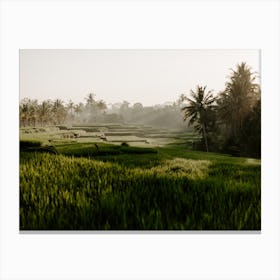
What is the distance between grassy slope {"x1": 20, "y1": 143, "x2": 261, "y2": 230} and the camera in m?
3.35

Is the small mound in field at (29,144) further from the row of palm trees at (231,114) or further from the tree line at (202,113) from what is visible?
the row of palm trees at (231,114)

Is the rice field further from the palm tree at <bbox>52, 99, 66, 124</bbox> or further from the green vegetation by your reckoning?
the palm tree at <bbox>52, 99, 66, 124</bbox>

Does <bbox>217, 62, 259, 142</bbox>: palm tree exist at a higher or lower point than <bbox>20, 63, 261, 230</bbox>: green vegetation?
higher

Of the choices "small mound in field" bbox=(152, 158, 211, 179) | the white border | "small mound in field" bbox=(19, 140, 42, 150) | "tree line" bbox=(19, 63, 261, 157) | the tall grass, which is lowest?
the tall grass

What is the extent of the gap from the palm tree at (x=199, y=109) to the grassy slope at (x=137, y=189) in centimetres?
29

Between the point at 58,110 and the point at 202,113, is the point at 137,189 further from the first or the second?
the point at 58,110

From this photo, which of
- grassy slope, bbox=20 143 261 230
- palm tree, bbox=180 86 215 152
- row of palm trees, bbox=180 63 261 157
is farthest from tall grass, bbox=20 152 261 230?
palm tree, bbox=180 86 215 152

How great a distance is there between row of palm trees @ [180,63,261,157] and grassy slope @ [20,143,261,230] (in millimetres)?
174

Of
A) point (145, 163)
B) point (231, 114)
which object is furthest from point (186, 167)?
point (231, 114)

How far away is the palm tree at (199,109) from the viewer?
3660 mm

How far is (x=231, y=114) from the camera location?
12.0 ft

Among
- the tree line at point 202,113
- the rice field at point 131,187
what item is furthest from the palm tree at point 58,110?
the rice field at point 131,187

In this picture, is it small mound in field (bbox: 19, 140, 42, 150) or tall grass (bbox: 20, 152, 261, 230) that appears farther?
small mound in field (bbox: 19, 140, 42, 150)
